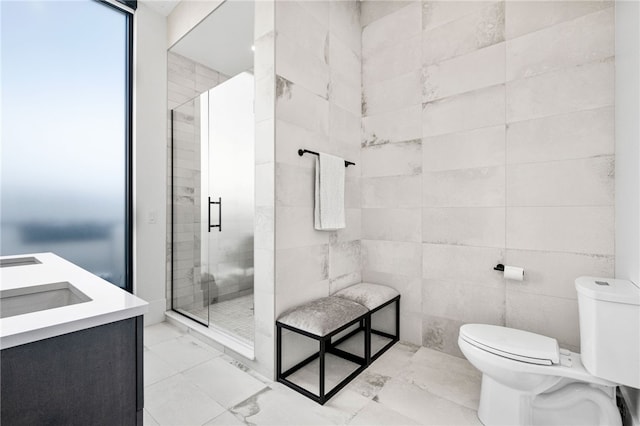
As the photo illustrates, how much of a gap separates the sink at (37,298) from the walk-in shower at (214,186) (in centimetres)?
131

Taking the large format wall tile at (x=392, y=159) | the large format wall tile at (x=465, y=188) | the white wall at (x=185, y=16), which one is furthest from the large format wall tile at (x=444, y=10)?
the white wall at (x=185, y=16)

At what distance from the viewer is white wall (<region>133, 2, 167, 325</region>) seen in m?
2.60

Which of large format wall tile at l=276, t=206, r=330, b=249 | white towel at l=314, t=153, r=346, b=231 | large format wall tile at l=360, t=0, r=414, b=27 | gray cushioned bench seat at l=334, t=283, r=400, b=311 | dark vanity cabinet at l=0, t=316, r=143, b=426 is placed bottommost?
gray cushioned bench seat at l=334, t=283, r=400, b=311

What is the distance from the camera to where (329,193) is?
2.13 meters

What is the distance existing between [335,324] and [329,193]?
0.89 meters

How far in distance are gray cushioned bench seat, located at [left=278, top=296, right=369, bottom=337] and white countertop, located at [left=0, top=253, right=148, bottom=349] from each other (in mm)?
1002

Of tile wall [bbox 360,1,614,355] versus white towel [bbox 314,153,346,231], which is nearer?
tile wall [bbox 360,1,614,355]

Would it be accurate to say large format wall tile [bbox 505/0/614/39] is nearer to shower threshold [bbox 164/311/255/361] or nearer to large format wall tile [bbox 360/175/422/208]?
large format wall tile [bbox 360/175/422/208]

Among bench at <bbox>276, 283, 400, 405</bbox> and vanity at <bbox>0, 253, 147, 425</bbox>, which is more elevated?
vanity at <bbox>0, 253, 147, 425</bbox>

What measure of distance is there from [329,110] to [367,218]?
95 centimetres

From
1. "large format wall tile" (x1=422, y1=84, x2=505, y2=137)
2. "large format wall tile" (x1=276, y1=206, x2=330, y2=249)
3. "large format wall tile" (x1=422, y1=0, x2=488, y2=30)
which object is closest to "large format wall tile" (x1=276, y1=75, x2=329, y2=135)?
"large format wall tile" (x1=276, y1=206, x2=330, y2=249)

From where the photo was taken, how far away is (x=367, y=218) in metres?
2.56

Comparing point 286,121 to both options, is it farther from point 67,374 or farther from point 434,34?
point 67,374

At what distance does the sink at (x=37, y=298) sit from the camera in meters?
1.03
